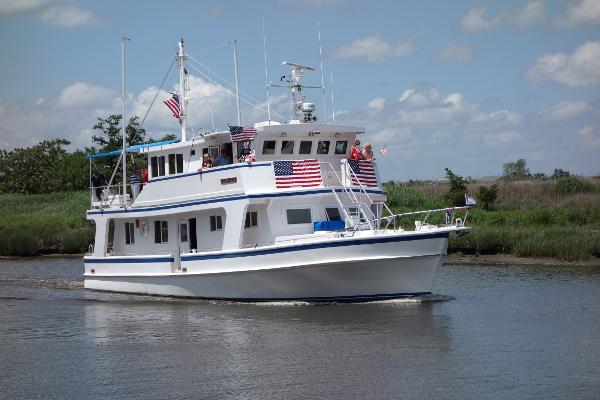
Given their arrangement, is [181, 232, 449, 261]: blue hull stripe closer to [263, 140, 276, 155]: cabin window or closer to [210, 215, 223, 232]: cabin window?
[210, 215, 223, 232]: cabin window

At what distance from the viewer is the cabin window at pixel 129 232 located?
29812mm

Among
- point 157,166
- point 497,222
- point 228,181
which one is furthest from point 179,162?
point 497,222

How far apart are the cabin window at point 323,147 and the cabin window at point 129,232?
275 inches

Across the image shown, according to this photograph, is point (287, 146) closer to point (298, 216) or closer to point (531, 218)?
point (298, 216)

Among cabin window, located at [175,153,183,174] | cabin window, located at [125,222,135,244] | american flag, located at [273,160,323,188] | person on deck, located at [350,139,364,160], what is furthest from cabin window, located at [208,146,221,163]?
cabin window, located at [125,222,135,244]

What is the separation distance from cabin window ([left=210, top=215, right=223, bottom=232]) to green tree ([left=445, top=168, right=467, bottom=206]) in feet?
77.2

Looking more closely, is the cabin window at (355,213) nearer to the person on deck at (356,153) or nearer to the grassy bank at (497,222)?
the person on deck at (356,153)

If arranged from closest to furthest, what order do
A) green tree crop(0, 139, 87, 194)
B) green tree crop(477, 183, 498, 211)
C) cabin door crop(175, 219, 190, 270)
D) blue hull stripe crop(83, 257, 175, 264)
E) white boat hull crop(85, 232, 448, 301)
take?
white boat hull crop(85, 232, 448, 301)
blue hull stripe crop(83, 257, 175, 264)
cabin door crop(175, 219, 190, 270)
green tree crop(477, 183, 498, 211)
green tree crop(0, 139, 87, 194)

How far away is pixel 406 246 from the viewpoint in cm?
2306

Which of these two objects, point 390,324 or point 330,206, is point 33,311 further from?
point 390,324

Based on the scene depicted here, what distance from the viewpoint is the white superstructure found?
23.5 metres

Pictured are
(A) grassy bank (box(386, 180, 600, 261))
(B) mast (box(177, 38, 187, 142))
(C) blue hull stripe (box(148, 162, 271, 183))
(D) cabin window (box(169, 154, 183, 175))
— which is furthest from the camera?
(A) grassy bank (box(386, 180, 600, 261))

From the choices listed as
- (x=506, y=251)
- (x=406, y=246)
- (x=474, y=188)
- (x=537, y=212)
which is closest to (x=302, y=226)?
(x=406, y=246)

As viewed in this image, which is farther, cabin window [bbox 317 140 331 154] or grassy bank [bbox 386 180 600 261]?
grassy bank [bbox 386 180 600 261]
